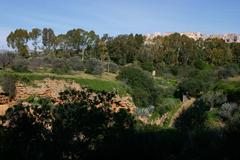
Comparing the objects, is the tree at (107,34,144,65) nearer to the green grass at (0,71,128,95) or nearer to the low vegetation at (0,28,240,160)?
the low vegetation at (0,28,240,160)

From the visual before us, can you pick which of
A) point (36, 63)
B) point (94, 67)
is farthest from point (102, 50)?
point (36, 63)

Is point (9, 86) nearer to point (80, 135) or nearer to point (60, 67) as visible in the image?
point (60, 67)

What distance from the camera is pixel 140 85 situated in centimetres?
3988

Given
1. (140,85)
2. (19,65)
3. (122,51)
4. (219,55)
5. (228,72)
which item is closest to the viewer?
(140,85)

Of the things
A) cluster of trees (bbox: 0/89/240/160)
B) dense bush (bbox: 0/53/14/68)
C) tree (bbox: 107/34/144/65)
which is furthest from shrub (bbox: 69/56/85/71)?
cluster of trees (bbox: 0/89/240/160)

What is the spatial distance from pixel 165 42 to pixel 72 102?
69119mm

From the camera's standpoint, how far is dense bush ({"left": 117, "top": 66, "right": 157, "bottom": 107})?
122ft

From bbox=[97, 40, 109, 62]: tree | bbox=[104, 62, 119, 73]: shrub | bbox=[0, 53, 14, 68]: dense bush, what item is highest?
bbox=[97, 40, 109, 62]: tree

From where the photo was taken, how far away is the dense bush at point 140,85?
37094 millimetres

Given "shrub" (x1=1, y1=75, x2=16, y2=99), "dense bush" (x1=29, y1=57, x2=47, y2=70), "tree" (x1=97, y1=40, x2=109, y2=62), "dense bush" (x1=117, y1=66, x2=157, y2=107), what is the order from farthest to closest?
1. "tree" (x1=97, y1=40, x2=109, y2=62)
2. "dense bush" (x1=29, y1=57, x2=47, y2=70)
3. "dense bush" (x1=117, y1=66, x2=157, y2=107)
4. "shrub" (x1=1, y1=75, x2=16, y2=99)

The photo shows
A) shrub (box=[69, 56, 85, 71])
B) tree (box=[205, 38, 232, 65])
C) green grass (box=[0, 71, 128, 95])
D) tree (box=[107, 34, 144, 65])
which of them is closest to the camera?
green grass (box=[0, 71, 128, 95])

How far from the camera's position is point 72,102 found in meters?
7.47

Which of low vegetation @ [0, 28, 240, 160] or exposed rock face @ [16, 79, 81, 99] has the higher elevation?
low vegetation @ [0, 28, 240, 160]

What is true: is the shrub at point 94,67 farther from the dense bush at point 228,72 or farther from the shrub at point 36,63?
the dense bush at point 228,72
